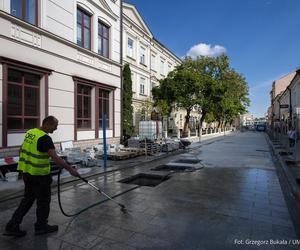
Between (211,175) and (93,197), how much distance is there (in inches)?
164

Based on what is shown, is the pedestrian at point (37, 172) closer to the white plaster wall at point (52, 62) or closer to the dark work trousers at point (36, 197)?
the dark work trousers at point (36, 197)

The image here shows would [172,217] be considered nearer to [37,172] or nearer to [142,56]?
[37,172]

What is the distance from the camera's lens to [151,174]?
8.31 m

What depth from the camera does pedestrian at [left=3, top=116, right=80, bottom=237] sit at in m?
3.59

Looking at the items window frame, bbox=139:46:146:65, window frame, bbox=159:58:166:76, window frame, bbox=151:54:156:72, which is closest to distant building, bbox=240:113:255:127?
window frame, bbox=159:58:166:76

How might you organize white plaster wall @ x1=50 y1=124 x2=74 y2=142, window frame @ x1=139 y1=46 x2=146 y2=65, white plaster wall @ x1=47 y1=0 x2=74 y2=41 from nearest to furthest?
white plaster wall @ x1=47 y1=0 x2=74 y2=41 → white plaster wall @ x1=50 y1=124 x2=74 y2=142 → window frame @ x1=139 y1=46 x2=146 y2=65

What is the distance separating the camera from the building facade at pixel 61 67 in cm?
882

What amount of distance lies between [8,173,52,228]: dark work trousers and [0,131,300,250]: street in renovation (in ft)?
0.90

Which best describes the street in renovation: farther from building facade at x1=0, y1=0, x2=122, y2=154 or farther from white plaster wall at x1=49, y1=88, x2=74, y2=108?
white plaster wall at x1=49, y1=88, x2=74, y2=108

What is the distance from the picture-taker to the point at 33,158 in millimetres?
3590

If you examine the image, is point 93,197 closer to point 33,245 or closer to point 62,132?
point 33,245

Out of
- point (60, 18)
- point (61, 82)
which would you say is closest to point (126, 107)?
point (61, 82)

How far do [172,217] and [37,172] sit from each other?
2401 mm

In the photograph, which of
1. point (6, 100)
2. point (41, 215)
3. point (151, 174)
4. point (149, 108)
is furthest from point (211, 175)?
point (149, 108)
